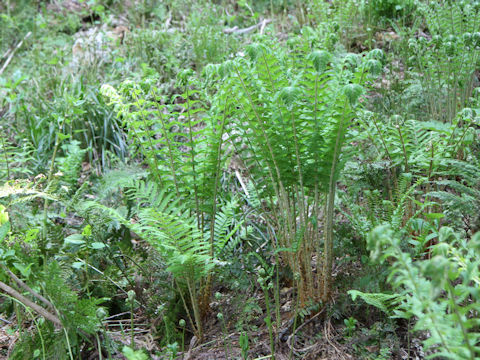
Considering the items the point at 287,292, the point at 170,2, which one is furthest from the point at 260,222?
the point at 170,2

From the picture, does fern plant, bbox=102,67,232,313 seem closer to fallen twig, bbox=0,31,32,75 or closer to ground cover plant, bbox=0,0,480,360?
ground cover plant, bbox=0,0,480,360

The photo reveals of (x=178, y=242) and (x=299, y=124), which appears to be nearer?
(x=178, y=242)

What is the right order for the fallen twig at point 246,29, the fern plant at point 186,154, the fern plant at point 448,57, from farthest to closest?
the fallen twig at point 246,29, the fern plant at point 448,57, the fern plant at point 186,154

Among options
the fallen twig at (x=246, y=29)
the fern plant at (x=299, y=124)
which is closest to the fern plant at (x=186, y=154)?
the fern plant at (x=299, y=124)

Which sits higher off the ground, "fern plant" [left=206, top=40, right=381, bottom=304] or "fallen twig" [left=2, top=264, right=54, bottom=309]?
"fern plant" [left=206, top=40, right=381, bottom=304]

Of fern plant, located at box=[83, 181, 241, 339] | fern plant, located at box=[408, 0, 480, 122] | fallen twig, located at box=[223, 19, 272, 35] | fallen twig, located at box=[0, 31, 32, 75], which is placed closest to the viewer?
fern plant, located at box=[83, 181, 241, 339]

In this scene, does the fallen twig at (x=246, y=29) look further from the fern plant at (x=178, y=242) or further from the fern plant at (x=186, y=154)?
the fern plant at (x=178, y=242)

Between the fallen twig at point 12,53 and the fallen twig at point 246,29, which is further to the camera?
the fallen twig at point 12,53

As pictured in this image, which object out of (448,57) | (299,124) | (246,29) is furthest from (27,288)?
(246,29)

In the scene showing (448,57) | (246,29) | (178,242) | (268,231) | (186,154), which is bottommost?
(268,231)

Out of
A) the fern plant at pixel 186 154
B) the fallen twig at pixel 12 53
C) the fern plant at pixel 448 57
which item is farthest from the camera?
the fallen twig at pixel 12 53

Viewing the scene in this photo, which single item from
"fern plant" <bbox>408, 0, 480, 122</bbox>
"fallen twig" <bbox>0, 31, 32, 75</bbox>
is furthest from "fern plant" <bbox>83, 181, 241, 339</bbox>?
"fallen twig" <bbox>0, 31, 32, 75</bbox>

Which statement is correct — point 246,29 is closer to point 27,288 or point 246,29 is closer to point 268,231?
point 268,231

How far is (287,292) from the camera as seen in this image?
91.0 inches
